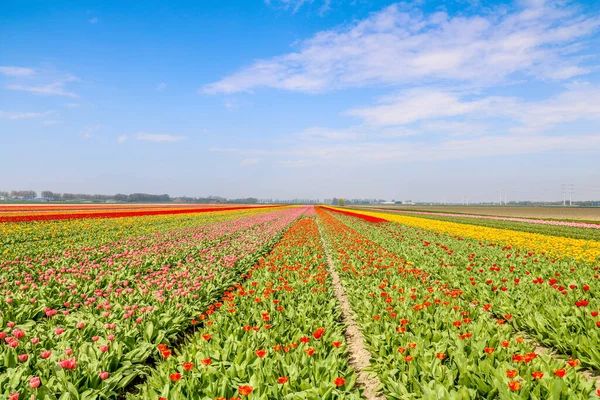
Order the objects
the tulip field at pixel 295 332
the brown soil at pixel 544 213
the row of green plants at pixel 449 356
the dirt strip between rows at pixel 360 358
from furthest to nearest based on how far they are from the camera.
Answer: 1. the brown soil at pixel 544 213
2. the dirt strip between rows at pixel 360 358
3. the tulip field at pixel 295 332
4. the row of green plants at pixel 449 356

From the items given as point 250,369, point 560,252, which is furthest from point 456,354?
point 560,252

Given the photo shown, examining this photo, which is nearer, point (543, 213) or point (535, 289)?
point (535, 289)

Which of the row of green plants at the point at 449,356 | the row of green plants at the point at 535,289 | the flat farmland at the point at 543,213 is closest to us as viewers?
the row of green plants at the point at 449,356

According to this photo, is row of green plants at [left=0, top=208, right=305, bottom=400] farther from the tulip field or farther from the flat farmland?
the flat farmland

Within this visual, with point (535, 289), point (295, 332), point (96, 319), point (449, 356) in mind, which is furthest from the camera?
point (535, 289)

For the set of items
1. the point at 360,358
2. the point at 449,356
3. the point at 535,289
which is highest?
the point at 535,289

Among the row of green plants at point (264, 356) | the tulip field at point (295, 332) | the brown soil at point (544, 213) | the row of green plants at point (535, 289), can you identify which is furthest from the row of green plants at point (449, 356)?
the brown soil at point (544, 213)

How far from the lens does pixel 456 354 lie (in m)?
4.13

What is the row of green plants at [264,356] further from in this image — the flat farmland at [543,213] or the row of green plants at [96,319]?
the flat farmland at [543,213]

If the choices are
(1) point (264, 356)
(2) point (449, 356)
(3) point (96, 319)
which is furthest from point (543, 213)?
(3) point (96, 319)

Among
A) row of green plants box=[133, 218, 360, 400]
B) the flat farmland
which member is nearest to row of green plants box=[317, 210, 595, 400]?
row of green plants box=[133, 218, 360, 400]

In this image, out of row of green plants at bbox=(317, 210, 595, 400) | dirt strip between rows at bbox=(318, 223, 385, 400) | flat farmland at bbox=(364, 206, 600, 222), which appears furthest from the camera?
flat farmland at bbox=(364, 206, 600, 222)

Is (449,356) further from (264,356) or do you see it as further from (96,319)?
(96,319)

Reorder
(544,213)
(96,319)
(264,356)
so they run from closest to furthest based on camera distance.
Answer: (264,356)
(96,319)
(544,213)
